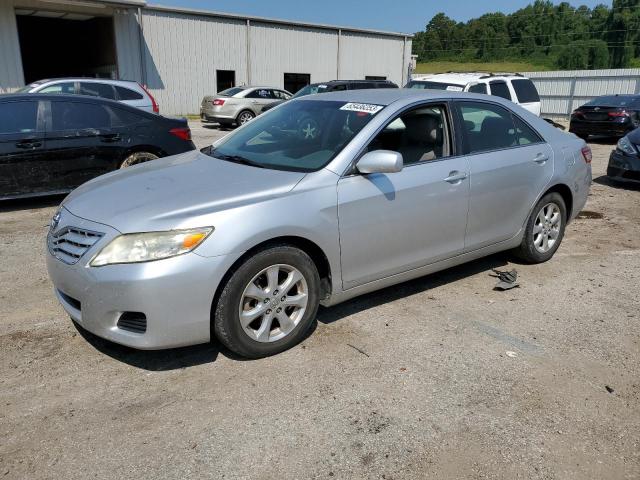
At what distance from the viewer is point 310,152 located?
3.78m

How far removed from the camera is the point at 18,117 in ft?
21.5

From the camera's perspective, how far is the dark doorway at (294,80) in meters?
29.3

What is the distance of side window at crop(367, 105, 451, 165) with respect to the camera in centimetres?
390

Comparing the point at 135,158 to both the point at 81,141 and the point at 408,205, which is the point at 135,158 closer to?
the point at 81,141

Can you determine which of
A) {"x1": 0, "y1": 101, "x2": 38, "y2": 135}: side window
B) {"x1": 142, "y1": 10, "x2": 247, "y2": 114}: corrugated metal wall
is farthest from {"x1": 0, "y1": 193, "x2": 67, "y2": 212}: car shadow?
{"x1": 142, "y1": 10, "x2": 247, "y2": 114}: corrugated metal wall

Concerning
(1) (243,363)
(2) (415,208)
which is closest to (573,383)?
(2) (415,208)

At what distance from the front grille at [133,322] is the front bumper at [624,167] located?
26.9 feet

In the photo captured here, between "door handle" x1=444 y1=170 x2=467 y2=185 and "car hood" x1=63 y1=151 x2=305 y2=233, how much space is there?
127 cm

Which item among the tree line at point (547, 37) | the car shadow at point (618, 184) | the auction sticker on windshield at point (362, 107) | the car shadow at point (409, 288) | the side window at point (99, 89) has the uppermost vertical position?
the tree line at point (547, 37)

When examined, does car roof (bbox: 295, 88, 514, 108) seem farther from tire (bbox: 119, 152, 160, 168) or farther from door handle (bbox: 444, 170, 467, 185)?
tire (bbox: 119, 152, 160, 168)

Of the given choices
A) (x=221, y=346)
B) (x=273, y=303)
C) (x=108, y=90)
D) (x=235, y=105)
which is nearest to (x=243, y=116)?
(x=235, y=105)

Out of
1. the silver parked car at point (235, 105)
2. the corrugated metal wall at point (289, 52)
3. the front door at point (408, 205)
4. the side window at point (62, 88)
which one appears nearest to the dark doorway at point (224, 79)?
the corrugated metal wall at point (289, 52)

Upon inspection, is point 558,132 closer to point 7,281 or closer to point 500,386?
point 500,386

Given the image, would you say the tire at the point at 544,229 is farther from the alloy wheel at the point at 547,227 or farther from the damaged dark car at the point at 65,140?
the damaged dark car at the point at 65,140
